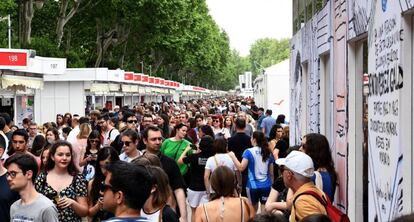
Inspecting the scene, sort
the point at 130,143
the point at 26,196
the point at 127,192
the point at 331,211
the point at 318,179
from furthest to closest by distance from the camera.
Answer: the point at 130,143, the point at 318,179, the point at 26,196, the point at 331,211, the point at 127,192

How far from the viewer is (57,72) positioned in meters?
23.8

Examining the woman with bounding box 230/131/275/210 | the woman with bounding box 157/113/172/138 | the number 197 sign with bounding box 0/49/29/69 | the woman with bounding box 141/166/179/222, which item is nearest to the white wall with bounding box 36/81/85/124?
the number 197 sign with bounding box 0/49/29/69

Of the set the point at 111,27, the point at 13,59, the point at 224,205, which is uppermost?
the point at 111,27

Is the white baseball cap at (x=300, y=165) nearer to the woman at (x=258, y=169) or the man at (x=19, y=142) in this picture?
the man at (x=19, y=142)

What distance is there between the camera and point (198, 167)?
33.9ft

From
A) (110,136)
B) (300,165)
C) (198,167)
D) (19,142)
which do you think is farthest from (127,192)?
(110,136)

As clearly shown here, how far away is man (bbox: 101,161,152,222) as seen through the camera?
423 centimetres

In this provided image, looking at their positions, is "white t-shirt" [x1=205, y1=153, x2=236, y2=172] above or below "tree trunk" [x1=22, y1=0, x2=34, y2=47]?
below

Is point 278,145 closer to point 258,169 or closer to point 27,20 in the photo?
point 258,169

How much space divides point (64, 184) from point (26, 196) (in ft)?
3.32

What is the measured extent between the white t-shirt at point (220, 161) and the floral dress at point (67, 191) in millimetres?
3279

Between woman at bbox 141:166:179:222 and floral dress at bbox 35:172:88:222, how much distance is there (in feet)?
3.86

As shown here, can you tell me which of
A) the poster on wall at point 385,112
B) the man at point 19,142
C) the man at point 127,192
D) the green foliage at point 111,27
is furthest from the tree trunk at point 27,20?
the man at point 127,192

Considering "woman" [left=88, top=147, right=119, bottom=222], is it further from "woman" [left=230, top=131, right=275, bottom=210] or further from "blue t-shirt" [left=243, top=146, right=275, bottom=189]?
"blue t-shirt" [left=243, top=146, right=275, bottom=189]
